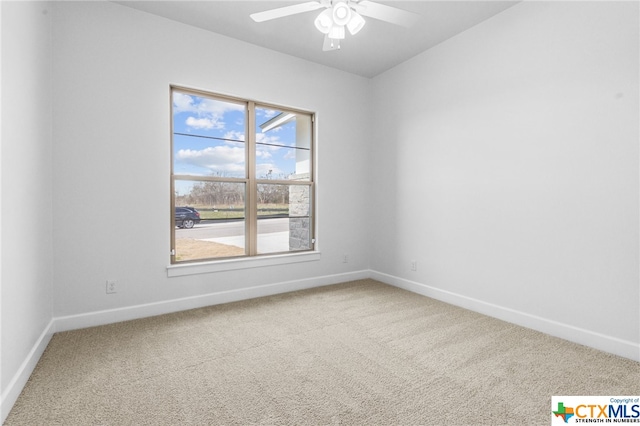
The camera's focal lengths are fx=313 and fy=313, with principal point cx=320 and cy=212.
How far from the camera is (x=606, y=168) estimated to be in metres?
2.32

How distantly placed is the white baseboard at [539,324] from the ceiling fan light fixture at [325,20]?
2.87 metres

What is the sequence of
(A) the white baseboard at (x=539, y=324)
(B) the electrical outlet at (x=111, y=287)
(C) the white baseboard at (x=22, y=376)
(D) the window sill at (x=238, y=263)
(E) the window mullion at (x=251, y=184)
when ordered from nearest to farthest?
(C) the white baseboard at (x=22, y=376)
(A) the white baseboard at (x=539, y=324)
(B) the electrical outlet at (x=111, y=287)
(D) the window sill at (x=238, y=263)
(E) the window mullion at (x=251, y=184)

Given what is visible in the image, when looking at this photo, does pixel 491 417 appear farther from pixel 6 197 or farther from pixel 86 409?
pixel 6 197

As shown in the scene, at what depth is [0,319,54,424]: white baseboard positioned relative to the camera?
160 cm

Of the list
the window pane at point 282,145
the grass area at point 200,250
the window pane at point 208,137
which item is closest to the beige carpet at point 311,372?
the grass area at point 200,250

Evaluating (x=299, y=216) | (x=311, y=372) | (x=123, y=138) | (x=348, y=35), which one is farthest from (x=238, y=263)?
(x=348, y=35)

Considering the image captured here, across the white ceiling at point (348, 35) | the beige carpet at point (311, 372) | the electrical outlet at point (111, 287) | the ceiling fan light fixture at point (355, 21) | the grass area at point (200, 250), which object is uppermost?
the white ceiling at point (348, 35)

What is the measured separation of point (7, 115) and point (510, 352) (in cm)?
355

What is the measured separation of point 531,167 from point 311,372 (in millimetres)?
2497

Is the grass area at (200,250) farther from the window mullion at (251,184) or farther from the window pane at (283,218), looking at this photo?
the window pane at (283,218)

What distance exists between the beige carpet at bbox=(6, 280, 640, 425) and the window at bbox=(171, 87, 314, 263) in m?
0.91

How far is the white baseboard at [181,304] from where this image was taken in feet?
8.90

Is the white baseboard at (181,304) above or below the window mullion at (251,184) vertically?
below

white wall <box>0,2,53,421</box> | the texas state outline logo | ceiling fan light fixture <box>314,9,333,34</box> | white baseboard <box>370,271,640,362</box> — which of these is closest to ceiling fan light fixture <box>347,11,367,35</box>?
ceiling fan light fixture <box>314,9,333,34</box>
